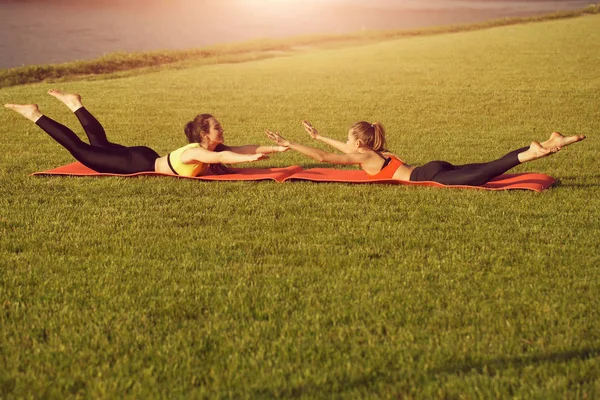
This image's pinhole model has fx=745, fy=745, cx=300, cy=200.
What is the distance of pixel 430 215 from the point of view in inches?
255

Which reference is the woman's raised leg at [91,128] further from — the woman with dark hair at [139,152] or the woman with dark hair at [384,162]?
the woman with dark hair at [384,162]

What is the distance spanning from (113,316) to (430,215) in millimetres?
3196

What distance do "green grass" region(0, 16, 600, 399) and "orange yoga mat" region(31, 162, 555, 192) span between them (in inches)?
7.2

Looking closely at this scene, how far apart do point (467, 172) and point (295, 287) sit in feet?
11.4

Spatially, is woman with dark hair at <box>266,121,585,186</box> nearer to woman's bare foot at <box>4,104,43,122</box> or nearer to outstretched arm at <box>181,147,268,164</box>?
outstretched arm at <box>181,147,268,164</box>

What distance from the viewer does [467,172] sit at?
24.7ft

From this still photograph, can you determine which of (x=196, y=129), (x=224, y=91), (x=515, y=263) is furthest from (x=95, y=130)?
(x=224, y=91)

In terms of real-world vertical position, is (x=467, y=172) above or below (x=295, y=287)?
above

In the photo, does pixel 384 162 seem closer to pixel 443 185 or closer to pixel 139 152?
pixel 443 185

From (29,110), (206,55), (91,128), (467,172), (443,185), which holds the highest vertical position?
(206,55)

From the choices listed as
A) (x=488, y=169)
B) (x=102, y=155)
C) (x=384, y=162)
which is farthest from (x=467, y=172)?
(x=102, y=155)

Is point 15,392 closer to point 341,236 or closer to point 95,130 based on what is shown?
point 341,236

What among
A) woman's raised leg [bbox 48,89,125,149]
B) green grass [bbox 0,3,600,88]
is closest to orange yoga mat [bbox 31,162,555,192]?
woman's raised leg [bbox 48,89,125,149]

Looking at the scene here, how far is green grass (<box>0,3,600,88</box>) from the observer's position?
87.0ft
